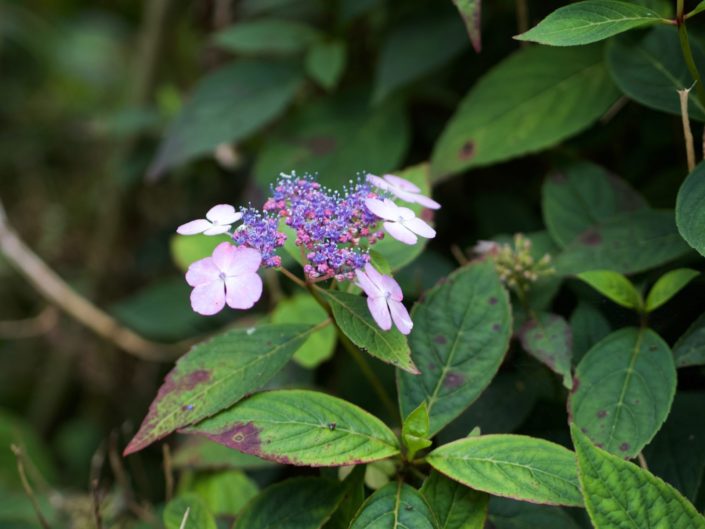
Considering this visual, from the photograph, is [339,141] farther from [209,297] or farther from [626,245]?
[209,297]

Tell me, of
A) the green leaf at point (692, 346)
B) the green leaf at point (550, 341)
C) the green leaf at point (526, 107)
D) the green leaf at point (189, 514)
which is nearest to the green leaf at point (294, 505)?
the green leaf at point (189, 514)

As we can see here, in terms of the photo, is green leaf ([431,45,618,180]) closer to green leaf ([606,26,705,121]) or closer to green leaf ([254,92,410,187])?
green leaf ([606,26,705,121])

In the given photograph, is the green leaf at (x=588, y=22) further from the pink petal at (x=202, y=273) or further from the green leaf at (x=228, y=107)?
the green leaf at (x=228, y=107)

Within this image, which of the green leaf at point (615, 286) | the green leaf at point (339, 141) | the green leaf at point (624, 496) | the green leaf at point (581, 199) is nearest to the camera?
the green leaf at point (624, 496)

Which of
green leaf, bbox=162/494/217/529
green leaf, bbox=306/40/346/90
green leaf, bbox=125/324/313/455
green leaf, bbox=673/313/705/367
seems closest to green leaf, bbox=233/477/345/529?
green leaf, bbox=162/494/217/529

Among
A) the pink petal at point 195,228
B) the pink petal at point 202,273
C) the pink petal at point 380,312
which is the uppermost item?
the pink petal at point 195,228

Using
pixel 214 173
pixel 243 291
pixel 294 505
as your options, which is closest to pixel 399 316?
pixel 243 291
